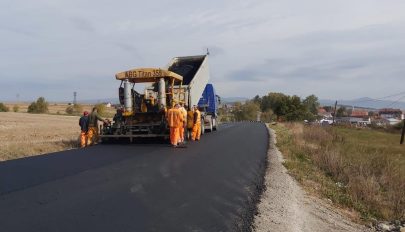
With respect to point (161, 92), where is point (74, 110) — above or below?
below

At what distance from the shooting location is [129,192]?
8188 mm

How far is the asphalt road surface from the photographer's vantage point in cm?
626

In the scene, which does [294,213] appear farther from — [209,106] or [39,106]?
[39,106]

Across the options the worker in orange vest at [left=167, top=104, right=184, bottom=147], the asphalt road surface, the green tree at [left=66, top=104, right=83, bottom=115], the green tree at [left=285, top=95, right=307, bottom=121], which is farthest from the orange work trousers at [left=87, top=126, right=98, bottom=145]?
the green tree at [left=66, top=104, right=83, bottom=115]

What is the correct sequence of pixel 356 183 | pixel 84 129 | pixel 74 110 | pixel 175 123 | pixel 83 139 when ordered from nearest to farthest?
pixel 356 183, pixel 175 123, pixel 83 139, pixel 84 129, pixel 74 110

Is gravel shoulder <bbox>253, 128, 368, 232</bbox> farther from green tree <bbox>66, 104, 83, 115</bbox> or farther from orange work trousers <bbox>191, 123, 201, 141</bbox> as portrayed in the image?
green tree <bbox>66, 104, 83, 115</bbox>

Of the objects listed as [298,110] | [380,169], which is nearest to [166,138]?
[380,169]

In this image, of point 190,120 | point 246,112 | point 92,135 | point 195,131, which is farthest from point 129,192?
point 246,112

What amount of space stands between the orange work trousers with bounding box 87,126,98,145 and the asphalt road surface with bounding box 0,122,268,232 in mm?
3544

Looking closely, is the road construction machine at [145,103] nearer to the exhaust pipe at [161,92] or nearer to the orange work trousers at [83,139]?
the exhaust pipe at [161,92]

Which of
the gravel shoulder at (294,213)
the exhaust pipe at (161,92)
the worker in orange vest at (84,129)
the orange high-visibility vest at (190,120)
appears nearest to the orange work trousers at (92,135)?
the worker in orange vest at (84,129)

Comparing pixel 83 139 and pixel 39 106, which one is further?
pixel 39 106

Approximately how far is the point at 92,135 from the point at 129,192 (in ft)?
31.6

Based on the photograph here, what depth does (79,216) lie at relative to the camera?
643 centimetres
